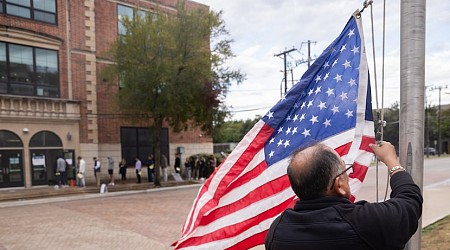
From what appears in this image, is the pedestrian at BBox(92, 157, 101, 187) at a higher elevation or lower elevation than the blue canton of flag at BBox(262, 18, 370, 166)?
lower

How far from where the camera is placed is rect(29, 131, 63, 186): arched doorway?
20734mm

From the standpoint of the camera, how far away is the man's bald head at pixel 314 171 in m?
1.71

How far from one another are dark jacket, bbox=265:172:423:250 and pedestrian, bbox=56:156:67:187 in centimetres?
2040

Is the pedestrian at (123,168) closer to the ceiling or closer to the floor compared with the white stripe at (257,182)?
closer to the floor

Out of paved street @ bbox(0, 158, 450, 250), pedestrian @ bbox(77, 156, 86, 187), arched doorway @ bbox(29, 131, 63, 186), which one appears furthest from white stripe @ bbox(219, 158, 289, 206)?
arched doorway @ bbox(29, 131, 63, 186)

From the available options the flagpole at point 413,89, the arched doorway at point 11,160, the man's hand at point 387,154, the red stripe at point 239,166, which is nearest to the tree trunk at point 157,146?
the arched doorway at point 11,160

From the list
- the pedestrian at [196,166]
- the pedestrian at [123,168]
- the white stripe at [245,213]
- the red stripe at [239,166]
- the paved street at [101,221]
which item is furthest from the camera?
the pedestrian at [196,166]

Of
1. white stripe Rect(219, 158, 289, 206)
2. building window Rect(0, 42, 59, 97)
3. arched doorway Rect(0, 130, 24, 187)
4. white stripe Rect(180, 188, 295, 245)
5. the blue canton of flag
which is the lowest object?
arched doorway Rect(0, 130, 24, 187)

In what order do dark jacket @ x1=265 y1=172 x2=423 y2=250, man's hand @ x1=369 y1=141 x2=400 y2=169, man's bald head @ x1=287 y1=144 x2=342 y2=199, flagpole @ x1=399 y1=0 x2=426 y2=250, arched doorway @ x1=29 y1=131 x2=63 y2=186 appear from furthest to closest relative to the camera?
arched doorway @ x1=29 y1=131 x2=63 y2=186, flagpole @ x1=399 y1=0 x2=426 y2=250, man's hand @ x1=369 y1=141 x2=400 y2=169, man's bald head @ x1=287 y1=144 x2=342 y2=199, dark jacket @ x1=265 y1=172 x2=423 y2=250

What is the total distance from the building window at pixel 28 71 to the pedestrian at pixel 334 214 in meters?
21.7

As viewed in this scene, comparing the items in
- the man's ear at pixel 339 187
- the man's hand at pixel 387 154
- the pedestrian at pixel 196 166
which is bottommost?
the pedestrian at pixel 196 166

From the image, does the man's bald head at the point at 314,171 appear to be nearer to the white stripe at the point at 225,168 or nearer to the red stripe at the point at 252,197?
the red stripe at the point at 252,197

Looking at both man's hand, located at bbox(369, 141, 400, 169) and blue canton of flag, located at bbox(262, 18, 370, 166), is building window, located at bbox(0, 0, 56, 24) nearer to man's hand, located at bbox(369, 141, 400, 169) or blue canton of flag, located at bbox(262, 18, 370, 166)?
blue canton of flag, located at bbox(262, 18, 370, 166)

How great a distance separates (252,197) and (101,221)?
9.20 meters
